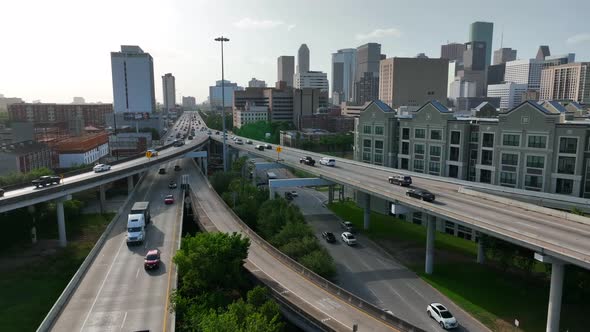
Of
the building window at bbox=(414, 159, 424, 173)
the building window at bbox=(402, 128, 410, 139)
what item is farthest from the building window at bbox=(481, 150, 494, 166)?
the building window at bbox=(402, 128, 410, 139)

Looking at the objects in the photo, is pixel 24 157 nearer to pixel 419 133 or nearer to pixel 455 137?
pixel 419 133

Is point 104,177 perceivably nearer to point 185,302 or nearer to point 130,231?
point 130,231

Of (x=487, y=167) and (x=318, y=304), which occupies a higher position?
(x=487, y=167)

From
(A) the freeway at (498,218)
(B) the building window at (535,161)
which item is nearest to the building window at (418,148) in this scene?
(A) the freeway at (498,218)

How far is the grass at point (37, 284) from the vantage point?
3876 centimetres

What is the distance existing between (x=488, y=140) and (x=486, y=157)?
8.96 ft

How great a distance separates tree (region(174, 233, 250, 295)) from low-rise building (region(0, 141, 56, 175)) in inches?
3111

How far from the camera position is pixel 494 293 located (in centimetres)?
4300

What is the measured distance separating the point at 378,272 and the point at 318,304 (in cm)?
1546

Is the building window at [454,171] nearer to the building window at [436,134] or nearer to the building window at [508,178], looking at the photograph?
the building window at [436,134]

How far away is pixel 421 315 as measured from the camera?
126ft

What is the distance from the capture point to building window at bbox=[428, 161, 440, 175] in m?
72.8

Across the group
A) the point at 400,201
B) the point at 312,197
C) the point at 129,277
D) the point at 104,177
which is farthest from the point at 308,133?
the point at 129,277

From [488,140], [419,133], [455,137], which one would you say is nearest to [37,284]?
[419,133]
